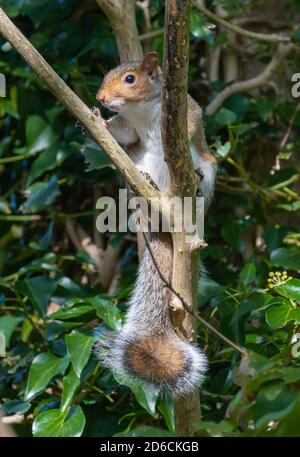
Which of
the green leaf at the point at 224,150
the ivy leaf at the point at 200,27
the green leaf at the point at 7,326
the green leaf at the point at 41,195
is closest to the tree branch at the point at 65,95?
the green leaf at the point at 7,326

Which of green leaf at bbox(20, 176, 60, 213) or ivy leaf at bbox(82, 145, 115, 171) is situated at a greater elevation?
ivy leaf at bbox(82, 145, 115, 171)

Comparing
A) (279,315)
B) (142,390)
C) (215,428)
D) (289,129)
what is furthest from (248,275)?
(215,428)

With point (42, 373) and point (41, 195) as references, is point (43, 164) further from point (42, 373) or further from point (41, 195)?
point (42, 373)

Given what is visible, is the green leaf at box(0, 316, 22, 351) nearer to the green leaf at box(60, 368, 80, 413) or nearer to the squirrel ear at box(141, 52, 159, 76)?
the green leaf at box(60, 368, 80, 413)

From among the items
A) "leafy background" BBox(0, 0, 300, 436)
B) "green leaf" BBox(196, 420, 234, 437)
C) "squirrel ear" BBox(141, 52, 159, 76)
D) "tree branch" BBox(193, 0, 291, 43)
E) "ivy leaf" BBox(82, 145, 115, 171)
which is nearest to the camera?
"green leaf" BBox(196, 420, 234, 437)

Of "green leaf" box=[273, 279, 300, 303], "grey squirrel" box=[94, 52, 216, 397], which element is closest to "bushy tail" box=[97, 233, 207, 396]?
"grey squirrel" box=[94, 52, 216, 397]

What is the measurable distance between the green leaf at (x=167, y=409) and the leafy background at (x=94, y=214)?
0.20m

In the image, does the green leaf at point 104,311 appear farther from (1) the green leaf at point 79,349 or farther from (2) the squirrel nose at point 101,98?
(2) the squirrel nose at point 101,98

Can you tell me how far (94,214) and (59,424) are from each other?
3.54 ft

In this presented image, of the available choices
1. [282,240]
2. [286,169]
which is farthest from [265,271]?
[286,169]

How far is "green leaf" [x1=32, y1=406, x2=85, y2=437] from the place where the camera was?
63.3 inches

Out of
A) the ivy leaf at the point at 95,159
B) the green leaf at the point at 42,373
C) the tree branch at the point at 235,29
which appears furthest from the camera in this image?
the tree branch at the point at 235,29

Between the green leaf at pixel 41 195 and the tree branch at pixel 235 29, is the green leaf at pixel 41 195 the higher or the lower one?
the lower one

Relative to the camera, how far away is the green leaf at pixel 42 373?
1767mm
